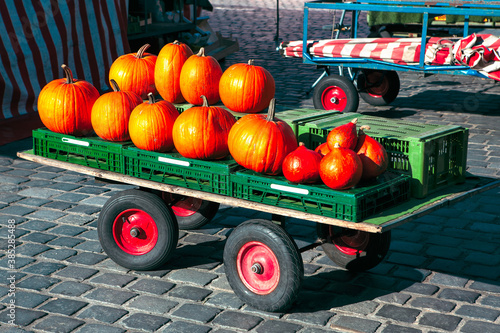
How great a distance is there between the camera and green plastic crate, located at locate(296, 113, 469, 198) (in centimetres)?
457

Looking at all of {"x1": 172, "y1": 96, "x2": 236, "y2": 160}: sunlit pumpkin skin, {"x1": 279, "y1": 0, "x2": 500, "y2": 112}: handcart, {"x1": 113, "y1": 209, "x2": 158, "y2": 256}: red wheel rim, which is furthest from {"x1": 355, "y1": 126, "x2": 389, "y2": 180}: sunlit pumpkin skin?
{"x1": 279, "y1": 0, "x2": 500, "y2": 112}: handcart

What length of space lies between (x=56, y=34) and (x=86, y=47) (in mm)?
726

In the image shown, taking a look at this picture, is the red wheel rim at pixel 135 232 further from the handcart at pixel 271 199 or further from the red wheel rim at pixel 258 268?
the red wheel rim at pixel 258 268

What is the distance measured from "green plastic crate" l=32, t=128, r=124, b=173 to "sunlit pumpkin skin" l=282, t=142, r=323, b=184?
142 centimetres

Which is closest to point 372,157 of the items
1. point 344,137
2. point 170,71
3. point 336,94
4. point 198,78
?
point 344,137

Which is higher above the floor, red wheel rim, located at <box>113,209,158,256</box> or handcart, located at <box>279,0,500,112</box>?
handcart, located at <box>279,0,500,112</box>

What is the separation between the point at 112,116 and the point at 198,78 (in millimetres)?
829

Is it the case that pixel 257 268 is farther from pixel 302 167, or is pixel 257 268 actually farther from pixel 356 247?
pixel 356 247

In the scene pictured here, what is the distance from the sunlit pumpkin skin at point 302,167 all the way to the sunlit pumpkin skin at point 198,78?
1.49 metres

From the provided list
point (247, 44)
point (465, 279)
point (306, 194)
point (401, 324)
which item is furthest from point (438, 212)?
point (247, 44)

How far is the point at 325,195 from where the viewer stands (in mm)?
4293

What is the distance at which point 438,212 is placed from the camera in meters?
6.72

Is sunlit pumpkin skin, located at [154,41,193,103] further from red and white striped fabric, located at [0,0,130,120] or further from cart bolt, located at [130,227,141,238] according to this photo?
red and white striped fabric, located at [0,0,130,120]

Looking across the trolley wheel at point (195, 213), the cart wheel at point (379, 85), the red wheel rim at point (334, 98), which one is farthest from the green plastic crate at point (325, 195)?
the cart wheel at point (379, 85)
